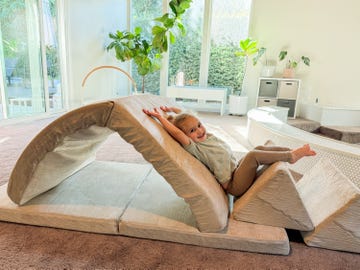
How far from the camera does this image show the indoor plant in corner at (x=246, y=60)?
5283mm

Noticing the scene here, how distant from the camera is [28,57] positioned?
13.4 ft

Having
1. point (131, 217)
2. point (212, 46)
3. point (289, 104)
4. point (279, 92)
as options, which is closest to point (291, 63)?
point (279, 92)

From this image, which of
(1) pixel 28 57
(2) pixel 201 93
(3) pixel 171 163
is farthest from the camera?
(2) pixel 201 93

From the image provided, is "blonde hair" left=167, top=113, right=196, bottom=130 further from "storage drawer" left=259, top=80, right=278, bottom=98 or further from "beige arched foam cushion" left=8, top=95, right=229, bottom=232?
"storage drawer" left=259, top=80, right=278, bottom=98

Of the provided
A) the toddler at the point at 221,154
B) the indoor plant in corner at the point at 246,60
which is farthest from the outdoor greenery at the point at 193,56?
the toddler at the point at 221,154

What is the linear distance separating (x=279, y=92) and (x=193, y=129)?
446 centimetres

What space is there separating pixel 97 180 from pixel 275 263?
1.34m

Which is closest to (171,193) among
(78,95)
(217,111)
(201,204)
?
(201,204)

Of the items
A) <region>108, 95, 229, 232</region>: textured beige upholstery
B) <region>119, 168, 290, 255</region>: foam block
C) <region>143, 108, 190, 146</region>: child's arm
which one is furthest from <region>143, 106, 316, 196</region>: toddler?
<region>119, 168, 290, 255</region>: foam block

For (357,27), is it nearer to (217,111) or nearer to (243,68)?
(243,68)

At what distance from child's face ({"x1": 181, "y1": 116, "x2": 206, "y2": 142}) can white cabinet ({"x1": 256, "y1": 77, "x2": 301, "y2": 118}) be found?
171 inches

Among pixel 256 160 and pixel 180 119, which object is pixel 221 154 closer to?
pixel 256 160

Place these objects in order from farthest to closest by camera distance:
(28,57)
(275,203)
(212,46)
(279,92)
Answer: (212,46) < (279,92) < (28,57) < (275,203)

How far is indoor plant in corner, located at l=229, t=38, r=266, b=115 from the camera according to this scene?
5283mm
